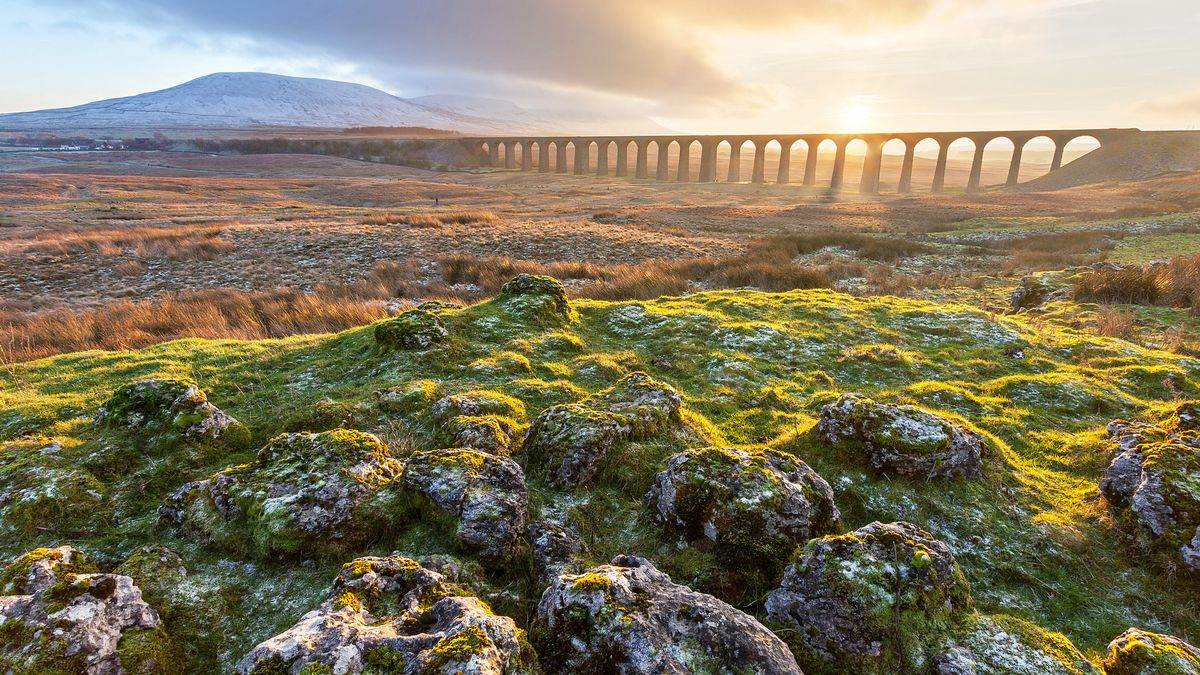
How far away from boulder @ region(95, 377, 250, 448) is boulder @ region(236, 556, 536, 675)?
12.9ft

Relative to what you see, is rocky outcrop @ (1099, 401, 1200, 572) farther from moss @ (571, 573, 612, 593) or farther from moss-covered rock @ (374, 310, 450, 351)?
moss-covered rock @ (374, 310, 450, 351)

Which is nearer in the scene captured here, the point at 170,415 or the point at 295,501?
the point at 295,501

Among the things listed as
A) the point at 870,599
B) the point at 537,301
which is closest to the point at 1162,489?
the point at 870,599

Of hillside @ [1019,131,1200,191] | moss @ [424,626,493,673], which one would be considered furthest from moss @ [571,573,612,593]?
hillside @ [1019,131,1200,191]

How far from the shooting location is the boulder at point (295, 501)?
4.73 meters

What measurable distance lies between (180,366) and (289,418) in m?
3.83

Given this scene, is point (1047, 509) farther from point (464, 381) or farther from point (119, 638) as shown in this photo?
point (119, 638)

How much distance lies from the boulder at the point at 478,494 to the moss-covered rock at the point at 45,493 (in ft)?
10.3

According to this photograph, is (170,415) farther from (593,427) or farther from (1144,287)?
(1144,287)

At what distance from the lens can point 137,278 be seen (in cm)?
2031

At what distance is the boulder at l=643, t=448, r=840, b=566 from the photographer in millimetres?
4824

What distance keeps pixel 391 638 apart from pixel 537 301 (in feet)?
31.6

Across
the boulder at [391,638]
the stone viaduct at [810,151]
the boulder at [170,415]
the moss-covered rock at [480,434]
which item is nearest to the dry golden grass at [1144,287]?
the moss-covered rock at [480,434]

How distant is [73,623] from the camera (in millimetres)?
3371
